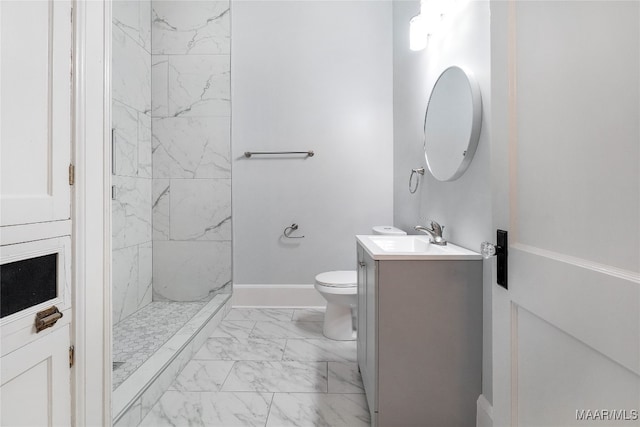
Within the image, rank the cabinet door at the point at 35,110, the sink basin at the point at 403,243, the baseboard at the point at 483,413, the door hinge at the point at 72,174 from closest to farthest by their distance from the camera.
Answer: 1. the cabinet door at the point at 35,110
2. the door hinge at the point at 72,174
3. the baseboard at the point at 483,413
4. the sink basin at the point at 403,243

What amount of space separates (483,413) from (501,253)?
0.79m

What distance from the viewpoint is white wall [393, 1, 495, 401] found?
4.16 ft

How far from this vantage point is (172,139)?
2.69 metres

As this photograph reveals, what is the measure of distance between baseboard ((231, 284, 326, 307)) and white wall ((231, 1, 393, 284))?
0.23 feet

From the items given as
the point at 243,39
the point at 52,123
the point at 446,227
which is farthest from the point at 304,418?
the point at 243,39

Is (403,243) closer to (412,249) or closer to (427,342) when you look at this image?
(412,249)

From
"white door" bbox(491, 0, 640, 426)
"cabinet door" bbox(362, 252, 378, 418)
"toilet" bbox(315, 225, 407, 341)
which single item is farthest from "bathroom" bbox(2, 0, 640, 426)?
"cabinet door" bbox(362, 252, 378, 418)

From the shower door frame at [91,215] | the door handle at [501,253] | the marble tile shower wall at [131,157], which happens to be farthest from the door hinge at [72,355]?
the marble tile shower wall at [131,157]

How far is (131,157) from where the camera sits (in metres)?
2.40

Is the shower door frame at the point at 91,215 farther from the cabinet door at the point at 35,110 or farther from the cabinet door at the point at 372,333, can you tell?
the cabinet door at the point at 372,333

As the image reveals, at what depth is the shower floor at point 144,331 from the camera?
1623 millimetres

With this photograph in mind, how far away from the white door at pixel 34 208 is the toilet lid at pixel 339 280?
1441mm

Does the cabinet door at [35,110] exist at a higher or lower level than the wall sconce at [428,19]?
lower

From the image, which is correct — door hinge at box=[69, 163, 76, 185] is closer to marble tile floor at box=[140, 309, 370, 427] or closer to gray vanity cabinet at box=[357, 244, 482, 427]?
gray vanity cabinet at box=[357, 244, 482, 427]
